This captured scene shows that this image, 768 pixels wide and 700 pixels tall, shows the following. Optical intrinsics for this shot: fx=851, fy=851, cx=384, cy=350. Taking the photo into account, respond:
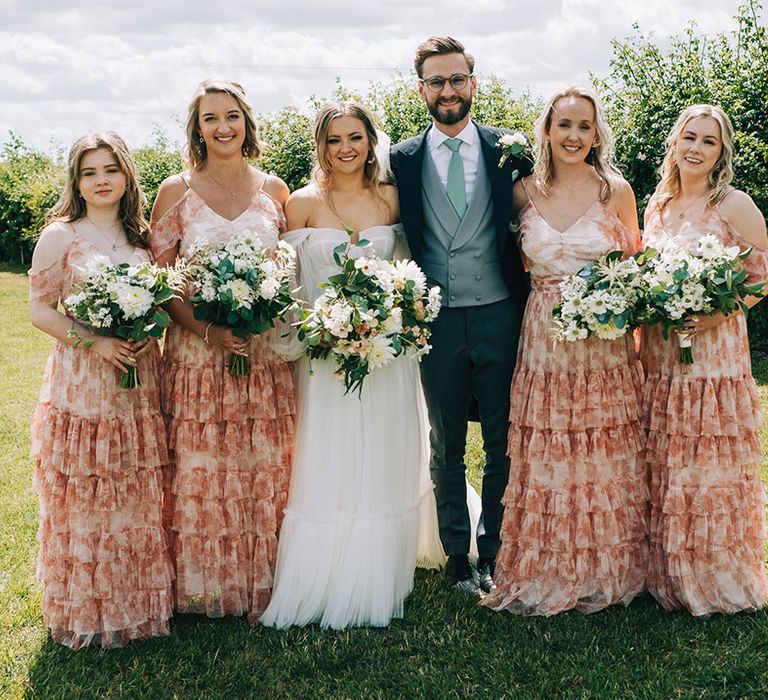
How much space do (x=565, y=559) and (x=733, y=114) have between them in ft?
24.9

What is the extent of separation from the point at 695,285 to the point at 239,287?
217cm

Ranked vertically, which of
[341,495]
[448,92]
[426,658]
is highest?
[448,92]

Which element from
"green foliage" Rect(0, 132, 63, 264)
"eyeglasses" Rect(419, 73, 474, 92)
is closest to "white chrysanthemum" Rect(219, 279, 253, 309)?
"eyeglasses" Rect(419, 73, 474, 92)

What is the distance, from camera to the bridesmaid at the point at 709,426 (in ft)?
14.2

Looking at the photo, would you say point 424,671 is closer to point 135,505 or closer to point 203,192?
point 135,505

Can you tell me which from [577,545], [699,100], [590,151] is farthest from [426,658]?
[699,100]

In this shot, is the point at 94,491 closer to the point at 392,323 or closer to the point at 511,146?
the point at 392,323

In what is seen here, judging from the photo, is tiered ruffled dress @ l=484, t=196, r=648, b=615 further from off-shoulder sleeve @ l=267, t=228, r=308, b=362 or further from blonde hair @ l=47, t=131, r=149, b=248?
blonde hair @ l=47, t=131, r=149, b=248

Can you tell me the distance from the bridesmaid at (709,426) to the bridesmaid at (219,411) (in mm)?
1998

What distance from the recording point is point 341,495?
15.0 feet

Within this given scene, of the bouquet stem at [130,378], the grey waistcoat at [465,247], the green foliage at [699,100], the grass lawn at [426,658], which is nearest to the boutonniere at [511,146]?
the grey waistcoat at [465,247]

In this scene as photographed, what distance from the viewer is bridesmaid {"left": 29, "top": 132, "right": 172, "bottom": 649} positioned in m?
4.17

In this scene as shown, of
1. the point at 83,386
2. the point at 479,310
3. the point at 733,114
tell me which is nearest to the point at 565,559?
the point at 479,310

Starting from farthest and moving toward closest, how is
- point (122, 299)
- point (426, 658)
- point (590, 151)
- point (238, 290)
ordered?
point (590, 151) < point (426, 658) < point (238, 290) < point (122, 299)
